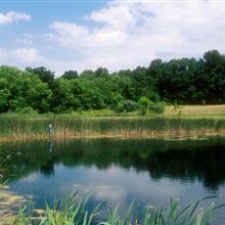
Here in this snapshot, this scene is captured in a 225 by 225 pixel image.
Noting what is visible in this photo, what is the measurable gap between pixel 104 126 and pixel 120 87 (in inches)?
1003

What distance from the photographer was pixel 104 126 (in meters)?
27.8

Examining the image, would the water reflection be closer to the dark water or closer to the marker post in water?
the dark water

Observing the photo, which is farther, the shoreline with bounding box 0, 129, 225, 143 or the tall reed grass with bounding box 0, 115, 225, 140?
the shoreline with bounding box 0, 129, 225, 143

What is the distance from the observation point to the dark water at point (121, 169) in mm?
13245

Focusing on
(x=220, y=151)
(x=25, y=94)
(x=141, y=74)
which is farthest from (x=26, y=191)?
(x=141, y=74)

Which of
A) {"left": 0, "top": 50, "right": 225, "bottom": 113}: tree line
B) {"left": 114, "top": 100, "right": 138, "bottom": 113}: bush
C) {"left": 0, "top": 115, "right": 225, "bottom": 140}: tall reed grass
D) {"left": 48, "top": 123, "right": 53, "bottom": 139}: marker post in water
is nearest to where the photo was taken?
{"left": 0, "top": 115, "right": 225, "bottom": 140}: tall reed grass

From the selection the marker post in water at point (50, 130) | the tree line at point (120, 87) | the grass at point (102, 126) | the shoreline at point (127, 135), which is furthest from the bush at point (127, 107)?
the marker post in water at point (50, 130)

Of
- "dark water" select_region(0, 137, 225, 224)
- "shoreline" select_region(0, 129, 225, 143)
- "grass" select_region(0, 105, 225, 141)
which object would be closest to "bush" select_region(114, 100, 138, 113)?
"grass" select_region(0, 105, 225, 141)

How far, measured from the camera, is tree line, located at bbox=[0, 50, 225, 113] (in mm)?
40844

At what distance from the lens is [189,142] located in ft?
84.2

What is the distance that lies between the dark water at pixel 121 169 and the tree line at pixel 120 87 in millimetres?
14762

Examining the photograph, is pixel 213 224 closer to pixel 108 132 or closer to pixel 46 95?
pixel 108 132

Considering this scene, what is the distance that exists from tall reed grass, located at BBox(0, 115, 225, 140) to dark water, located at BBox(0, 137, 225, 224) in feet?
3.88

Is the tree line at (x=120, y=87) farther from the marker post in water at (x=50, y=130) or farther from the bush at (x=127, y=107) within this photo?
the marker post in water at (x=50, y=130)
